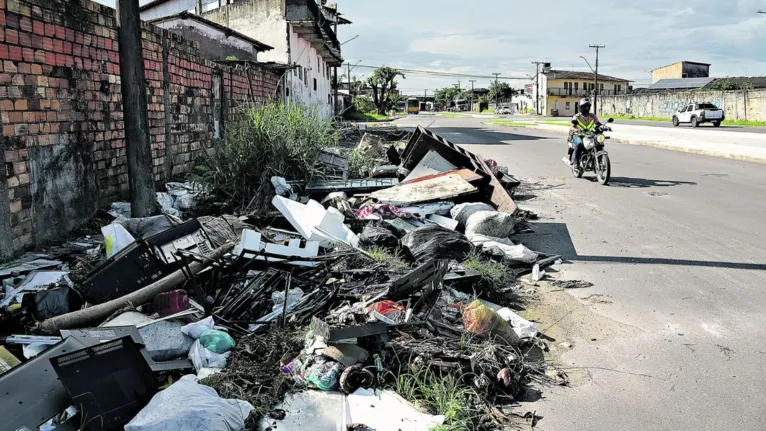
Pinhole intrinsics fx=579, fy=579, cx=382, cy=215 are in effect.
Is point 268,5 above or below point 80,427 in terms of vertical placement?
above

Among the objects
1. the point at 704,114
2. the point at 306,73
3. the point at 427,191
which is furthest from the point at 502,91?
the point at 427,191

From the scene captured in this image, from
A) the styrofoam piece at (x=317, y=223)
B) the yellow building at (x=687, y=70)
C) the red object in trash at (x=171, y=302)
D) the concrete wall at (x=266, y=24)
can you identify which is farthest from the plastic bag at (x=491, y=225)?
the yellow building at (x=687, y=70)

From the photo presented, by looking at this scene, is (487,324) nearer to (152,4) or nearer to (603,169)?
(603,169)

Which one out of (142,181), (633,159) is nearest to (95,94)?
(142,181)

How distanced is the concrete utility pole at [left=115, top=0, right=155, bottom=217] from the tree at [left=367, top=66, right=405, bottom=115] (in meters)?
83.9

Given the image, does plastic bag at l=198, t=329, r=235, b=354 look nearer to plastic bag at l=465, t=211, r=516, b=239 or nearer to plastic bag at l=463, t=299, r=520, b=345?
plastic bag at l=463, t=299, r=520, b=345

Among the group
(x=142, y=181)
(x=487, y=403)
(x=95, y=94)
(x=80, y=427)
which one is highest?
(x=95, y=94)

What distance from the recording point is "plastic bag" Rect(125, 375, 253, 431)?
274 cm

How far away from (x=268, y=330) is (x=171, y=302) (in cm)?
79

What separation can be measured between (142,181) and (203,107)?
4.71m

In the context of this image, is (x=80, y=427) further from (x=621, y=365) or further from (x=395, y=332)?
(x=621, y=365)

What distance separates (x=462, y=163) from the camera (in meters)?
10.1

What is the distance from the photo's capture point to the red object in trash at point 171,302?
4344 millimetres

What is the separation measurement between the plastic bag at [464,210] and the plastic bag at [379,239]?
1453 mm
